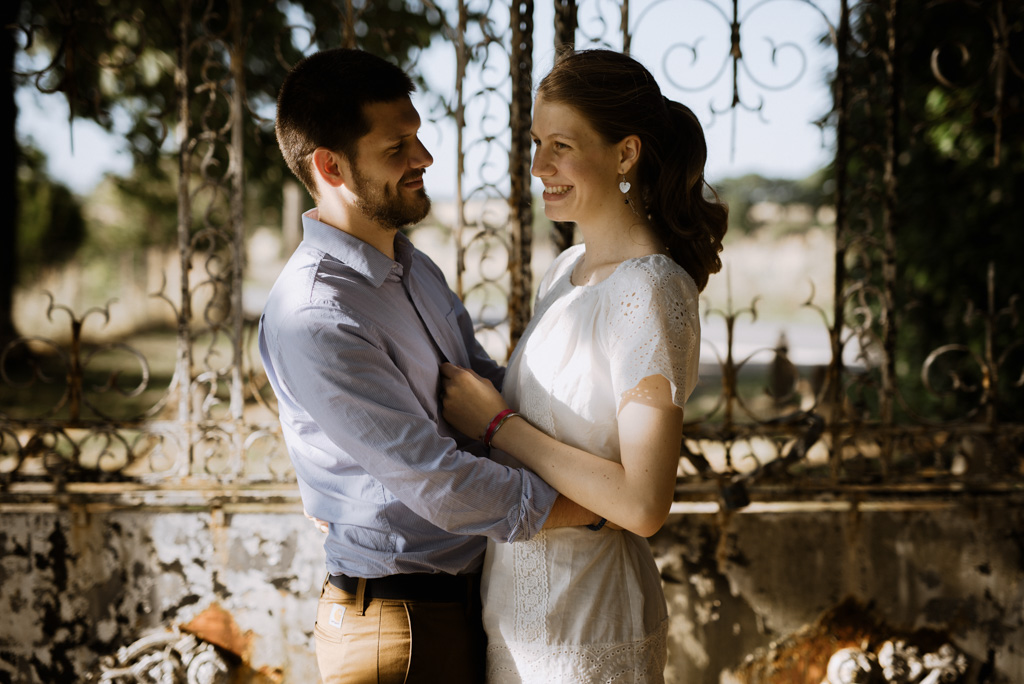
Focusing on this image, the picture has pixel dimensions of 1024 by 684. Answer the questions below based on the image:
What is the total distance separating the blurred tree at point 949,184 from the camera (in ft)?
12.0

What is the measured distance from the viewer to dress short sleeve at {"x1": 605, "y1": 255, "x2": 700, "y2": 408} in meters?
1.39

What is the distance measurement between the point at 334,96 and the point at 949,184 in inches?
157

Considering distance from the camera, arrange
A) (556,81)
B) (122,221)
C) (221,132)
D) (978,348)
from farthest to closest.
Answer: (122,221), (978,348), (221,132), (556,81)

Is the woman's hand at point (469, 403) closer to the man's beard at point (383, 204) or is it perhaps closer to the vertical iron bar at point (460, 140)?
the man's beard at point (383, 204)

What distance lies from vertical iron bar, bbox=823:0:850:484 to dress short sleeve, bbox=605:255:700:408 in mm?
1372

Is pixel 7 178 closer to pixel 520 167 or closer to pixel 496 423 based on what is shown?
pixel 520 167

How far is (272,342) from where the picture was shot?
1.50m

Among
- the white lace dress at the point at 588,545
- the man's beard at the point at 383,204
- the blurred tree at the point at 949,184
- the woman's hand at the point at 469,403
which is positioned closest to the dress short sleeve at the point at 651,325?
the white lace dress at the point at 588,545

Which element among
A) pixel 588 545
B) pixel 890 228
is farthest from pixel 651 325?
pixel 890 228

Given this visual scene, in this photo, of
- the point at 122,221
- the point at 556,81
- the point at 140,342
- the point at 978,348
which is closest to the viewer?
the point at 556,81

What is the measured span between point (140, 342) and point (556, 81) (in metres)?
11.1

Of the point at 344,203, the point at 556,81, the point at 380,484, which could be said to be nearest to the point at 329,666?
the point at 380,484

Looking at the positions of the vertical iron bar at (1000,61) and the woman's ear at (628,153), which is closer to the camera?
the woman's ear at (628,153)

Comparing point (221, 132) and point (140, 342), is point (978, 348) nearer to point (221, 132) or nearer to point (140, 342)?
point (221, 132)
